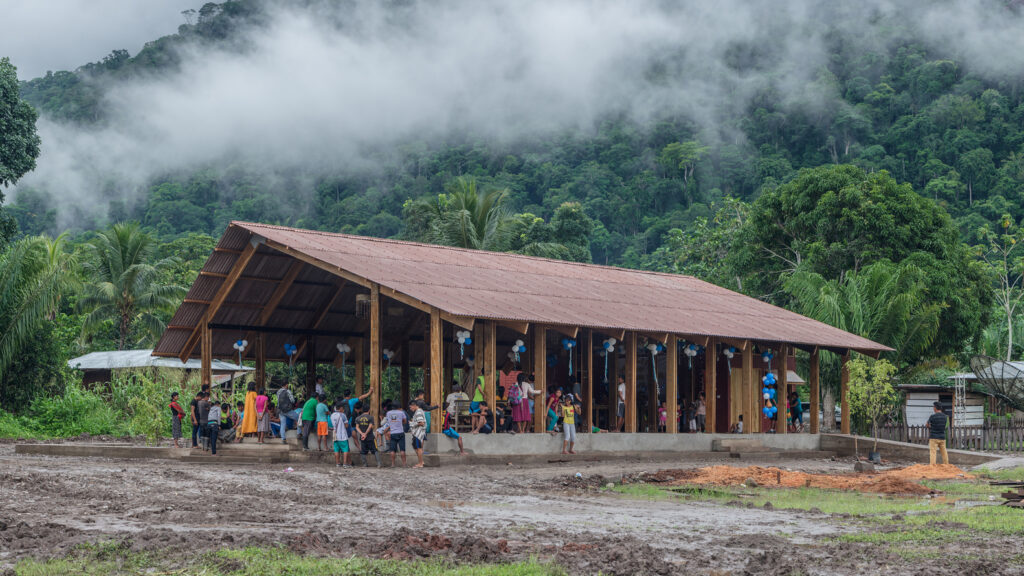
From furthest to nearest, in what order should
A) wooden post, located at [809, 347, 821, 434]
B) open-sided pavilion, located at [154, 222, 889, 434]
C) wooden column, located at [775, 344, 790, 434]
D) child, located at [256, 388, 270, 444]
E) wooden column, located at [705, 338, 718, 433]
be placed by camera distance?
wooden post, located at [809, 347, 821, 434], wooden column, located at [775, 344, 790, 434], wooden column, located at [705, 338, 718, 433], child, located at [256, 388, 270, 444], open-sided pavilion, located at [154, 222, 889, 434]

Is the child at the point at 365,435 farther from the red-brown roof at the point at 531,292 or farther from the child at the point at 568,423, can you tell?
the child at the point at 568,423

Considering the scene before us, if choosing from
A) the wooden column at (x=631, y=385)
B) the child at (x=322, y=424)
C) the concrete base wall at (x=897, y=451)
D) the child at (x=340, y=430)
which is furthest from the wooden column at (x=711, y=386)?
the child at (x=340, y=430)

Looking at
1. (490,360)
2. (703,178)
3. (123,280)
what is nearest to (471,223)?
(123,280)

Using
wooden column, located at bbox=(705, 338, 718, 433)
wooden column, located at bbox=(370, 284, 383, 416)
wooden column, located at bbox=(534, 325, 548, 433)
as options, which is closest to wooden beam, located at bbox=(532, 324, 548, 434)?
wooden column, located at bbox=(534, 325, 548, 433)

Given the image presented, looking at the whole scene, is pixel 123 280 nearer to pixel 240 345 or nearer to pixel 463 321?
pixel 240 345

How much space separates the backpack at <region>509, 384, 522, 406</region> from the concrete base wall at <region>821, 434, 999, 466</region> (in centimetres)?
899

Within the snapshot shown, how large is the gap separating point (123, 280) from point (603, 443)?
2313cm

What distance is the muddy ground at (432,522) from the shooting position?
8992 millimetres

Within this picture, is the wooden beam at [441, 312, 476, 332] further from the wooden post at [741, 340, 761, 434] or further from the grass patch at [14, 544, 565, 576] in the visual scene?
the grass patch at [14, 544, 565, 576]

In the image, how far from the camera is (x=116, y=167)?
4365 inches

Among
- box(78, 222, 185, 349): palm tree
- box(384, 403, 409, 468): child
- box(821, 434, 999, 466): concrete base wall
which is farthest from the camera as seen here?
box(78, 222, 185, 349): palm tree

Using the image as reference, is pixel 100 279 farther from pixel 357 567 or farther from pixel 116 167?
pixel 116 167

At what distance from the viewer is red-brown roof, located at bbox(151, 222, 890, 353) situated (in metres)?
21.0

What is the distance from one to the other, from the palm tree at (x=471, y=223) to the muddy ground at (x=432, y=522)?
23.5m
